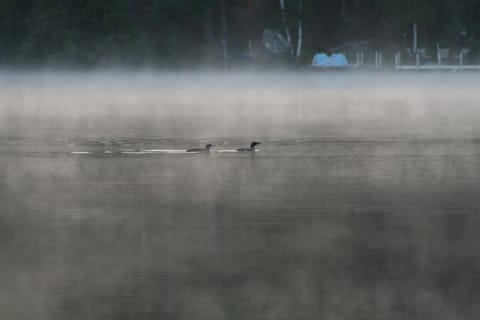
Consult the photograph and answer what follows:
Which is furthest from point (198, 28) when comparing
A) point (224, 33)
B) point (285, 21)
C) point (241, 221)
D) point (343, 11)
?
point (241, 221)

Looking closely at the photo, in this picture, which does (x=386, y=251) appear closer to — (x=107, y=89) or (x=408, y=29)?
(x=107, y=89)

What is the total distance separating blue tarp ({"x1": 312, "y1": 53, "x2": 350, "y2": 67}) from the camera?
75.3 m

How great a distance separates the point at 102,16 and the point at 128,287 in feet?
230

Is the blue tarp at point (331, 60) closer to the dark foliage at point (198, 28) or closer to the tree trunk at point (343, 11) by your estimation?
the dark foliage at point (198, 28)

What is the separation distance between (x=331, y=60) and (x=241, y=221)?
206 feet

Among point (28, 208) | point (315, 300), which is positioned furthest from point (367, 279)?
point (28, 208)

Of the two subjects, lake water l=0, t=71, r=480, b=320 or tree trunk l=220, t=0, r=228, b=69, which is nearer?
lake water l=0, t=71, r=480, b=320

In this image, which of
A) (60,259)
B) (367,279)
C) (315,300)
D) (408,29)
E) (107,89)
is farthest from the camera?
(408,29)

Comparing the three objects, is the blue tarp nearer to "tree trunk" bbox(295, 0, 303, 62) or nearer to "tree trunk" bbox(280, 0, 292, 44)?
"tree trunk" bbox(295, 0, 303, 62)

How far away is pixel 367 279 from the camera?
1000 centimetres

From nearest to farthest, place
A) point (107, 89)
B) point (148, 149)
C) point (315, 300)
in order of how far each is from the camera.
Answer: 1. point (315, 300)
2. point (148, 149)
3. point (107, 89)

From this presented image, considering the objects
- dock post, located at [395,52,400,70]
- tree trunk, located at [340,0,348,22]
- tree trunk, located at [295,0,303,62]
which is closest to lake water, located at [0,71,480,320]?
dock post, located at [395,52,400,70]

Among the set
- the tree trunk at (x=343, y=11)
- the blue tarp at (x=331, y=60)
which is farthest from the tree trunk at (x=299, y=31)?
the tree trunk at (x=343, y=11)

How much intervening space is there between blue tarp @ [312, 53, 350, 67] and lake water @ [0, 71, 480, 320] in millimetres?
47614
